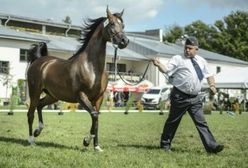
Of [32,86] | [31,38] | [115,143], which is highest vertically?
[31,38]

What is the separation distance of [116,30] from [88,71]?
97 centimetres

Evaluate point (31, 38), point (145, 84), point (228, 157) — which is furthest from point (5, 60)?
point (228, 157)

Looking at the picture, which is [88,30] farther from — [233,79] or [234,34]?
[234,34]

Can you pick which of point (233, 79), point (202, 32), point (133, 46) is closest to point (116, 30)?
point (233, 79)

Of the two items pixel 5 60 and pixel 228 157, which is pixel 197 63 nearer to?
pixel 228 157

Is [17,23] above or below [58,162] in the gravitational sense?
above

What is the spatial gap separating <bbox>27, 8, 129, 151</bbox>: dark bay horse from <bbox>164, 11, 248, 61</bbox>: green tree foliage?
227ft

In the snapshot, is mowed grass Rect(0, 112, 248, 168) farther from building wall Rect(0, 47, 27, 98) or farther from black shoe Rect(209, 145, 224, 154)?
building wall Rect(0, 47, 27, 98)

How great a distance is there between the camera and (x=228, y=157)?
855 centimetres

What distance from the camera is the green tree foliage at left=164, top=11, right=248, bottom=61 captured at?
8112 centimetres

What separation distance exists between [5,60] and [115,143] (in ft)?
138

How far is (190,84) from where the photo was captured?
9.11 meters

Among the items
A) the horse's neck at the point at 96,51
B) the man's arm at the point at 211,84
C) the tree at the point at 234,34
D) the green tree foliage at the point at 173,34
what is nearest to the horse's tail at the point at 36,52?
the horse's neck at the point at 96,51

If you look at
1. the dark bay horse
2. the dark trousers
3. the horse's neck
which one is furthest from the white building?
the dark trousers
